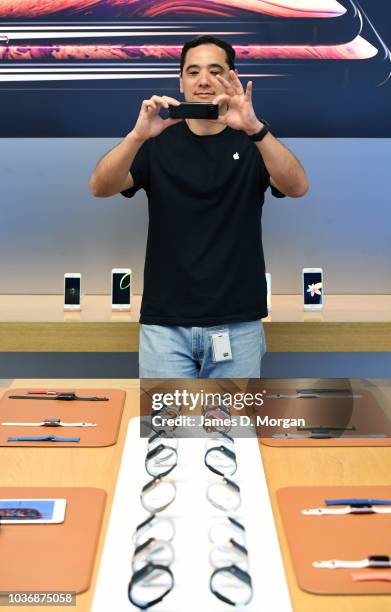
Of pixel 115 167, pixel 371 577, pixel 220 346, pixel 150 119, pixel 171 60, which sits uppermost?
pixel 171 60

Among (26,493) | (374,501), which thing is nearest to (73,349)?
(26,493)

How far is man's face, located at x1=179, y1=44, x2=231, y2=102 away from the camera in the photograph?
2.51 meters

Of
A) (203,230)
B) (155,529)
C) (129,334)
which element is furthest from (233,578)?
(129,334)

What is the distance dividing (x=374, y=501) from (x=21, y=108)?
2.71 m

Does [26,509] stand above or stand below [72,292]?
below

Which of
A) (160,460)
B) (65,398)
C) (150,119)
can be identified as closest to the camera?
(160,460)

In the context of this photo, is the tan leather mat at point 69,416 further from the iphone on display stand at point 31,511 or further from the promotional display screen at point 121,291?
the promotional display screen at point 121,291

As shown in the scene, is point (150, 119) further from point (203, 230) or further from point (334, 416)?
point (334, 416)

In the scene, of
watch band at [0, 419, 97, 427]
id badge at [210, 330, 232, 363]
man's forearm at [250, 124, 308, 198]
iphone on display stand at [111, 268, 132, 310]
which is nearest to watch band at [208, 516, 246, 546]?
watch band at [0, 419, 97, 427]

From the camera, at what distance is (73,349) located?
123 inches

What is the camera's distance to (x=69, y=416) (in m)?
1.87

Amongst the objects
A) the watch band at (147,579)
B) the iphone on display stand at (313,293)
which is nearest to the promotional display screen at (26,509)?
the watch band at (147,579)

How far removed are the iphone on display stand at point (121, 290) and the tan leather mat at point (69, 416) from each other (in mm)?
1224

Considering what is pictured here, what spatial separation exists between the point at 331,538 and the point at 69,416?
792 millimetres
